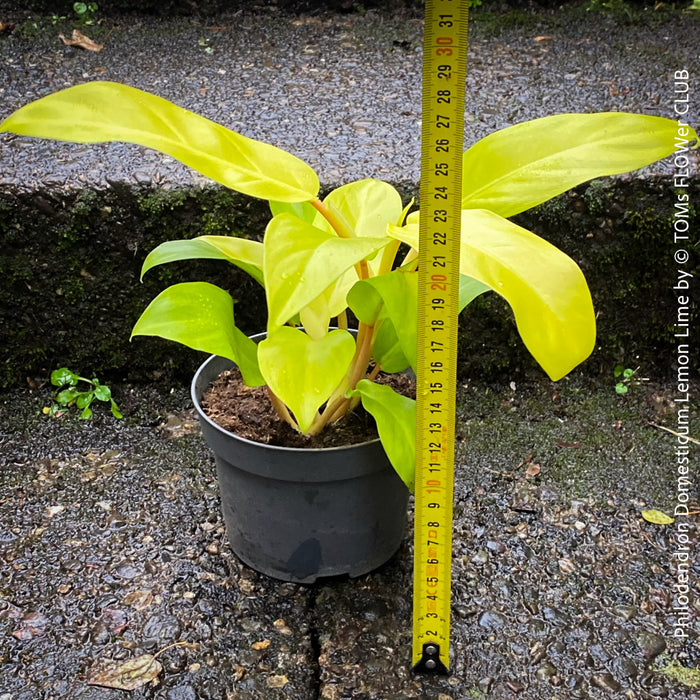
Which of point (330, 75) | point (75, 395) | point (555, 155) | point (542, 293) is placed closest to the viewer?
point (542, 293)

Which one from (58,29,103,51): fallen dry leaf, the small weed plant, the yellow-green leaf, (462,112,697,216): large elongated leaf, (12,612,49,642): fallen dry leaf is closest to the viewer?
(462,112,697,216): large elongated leaf

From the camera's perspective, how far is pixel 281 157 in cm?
92

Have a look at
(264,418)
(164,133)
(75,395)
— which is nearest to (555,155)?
(164,133)

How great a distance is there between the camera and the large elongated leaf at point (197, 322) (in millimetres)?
982

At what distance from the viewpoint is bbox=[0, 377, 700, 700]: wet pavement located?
104 cm

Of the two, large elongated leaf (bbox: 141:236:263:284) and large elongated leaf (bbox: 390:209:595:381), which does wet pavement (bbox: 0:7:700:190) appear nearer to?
large elongated leaf (bbox: 141:236:263:284)

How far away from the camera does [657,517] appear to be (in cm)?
130

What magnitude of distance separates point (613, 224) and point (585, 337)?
2.63ft

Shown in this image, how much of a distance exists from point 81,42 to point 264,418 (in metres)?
1.43

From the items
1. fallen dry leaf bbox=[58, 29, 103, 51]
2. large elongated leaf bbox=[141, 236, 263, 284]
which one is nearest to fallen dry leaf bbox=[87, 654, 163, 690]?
large elongated leaf bbox=[141, 236, 263, 284]

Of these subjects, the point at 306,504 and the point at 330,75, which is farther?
the point at 330,75

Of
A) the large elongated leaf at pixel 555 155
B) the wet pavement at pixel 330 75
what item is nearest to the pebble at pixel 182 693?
the large elongated leaf at pixel 555 155

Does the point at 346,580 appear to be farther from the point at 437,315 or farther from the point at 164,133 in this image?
the point at 164,133

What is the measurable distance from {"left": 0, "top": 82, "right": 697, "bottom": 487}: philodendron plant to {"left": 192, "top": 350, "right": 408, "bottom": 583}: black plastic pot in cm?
10
